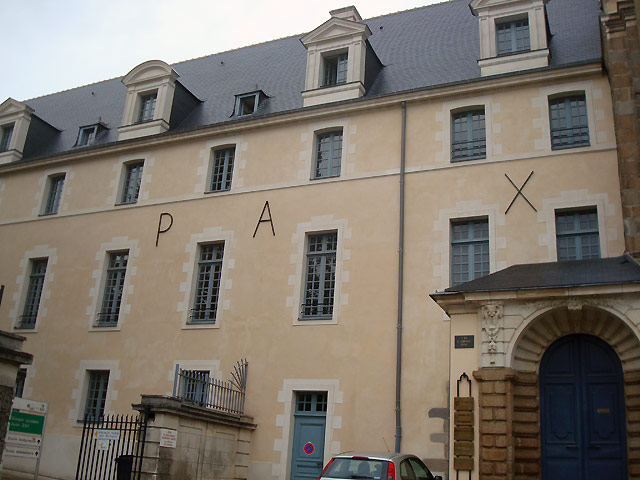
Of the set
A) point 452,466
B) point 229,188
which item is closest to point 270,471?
point 452,466

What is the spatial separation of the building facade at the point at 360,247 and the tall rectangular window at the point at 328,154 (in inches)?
2.3

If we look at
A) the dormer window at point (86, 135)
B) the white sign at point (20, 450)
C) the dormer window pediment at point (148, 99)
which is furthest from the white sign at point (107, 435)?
the dormer window at point (86, 135)

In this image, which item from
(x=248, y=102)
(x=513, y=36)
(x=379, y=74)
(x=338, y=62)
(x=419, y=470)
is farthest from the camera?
(x=248, y=102)

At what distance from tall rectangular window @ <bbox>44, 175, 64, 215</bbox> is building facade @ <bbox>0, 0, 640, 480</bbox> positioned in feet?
0.21

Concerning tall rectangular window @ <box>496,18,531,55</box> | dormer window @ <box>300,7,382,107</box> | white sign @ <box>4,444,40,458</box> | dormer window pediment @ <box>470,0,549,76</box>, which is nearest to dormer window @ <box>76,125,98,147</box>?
dormer window @ <box>300,7,382,107</box>

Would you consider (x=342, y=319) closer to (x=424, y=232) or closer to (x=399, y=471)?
(x=424, y=232)

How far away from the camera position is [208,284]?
15328 mm

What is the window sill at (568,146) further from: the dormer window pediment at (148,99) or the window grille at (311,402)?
the dormer window pediment at (148,99)


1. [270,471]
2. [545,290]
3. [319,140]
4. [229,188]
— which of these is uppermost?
[319,140]

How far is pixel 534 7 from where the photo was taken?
14.2 m

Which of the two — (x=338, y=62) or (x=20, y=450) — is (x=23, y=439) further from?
(x=338, y=62)

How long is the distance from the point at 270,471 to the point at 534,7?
1095 centimetres

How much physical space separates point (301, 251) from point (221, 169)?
355cm

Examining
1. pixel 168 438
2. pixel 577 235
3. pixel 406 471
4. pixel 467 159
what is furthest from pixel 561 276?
pixel 168 438
